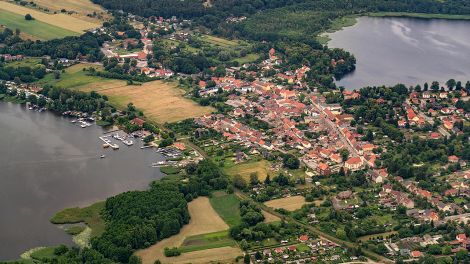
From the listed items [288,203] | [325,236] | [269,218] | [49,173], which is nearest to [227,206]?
[269,218]

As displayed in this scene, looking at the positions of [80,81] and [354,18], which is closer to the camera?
[80,81]

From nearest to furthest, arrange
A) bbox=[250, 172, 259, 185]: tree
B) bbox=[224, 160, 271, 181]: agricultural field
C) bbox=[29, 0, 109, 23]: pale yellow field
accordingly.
Answer: 1. bbox=[250, 172, 259, 185]: tree
2. bbox=[224, 160, 271, 181]: agricultural field
3. bbox=[29, 0, 109, 23]: pale yellow field

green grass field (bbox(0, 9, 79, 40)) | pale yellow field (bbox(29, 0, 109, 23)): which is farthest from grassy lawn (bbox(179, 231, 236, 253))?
pale yellow field (bbox(29, 0, 109, 23))

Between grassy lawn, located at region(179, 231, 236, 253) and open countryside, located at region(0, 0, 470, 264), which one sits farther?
open countryside, located at region(0, 0, 470, 264)

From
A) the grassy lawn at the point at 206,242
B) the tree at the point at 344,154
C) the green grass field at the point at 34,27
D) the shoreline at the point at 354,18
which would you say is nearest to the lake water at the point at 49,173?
the grassy lawn at the point at 206,242

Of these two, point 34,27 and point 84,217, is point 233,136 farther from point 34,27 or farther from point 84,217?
point 34,27

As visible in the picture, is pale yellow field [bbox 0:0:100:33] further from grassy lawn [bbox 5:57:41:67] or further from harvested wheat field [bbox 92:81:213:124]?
harvested wheat field [bbox 92:81:213:124]

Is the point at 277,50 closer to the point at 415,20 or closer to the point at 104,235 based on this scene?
the point at 415,20
